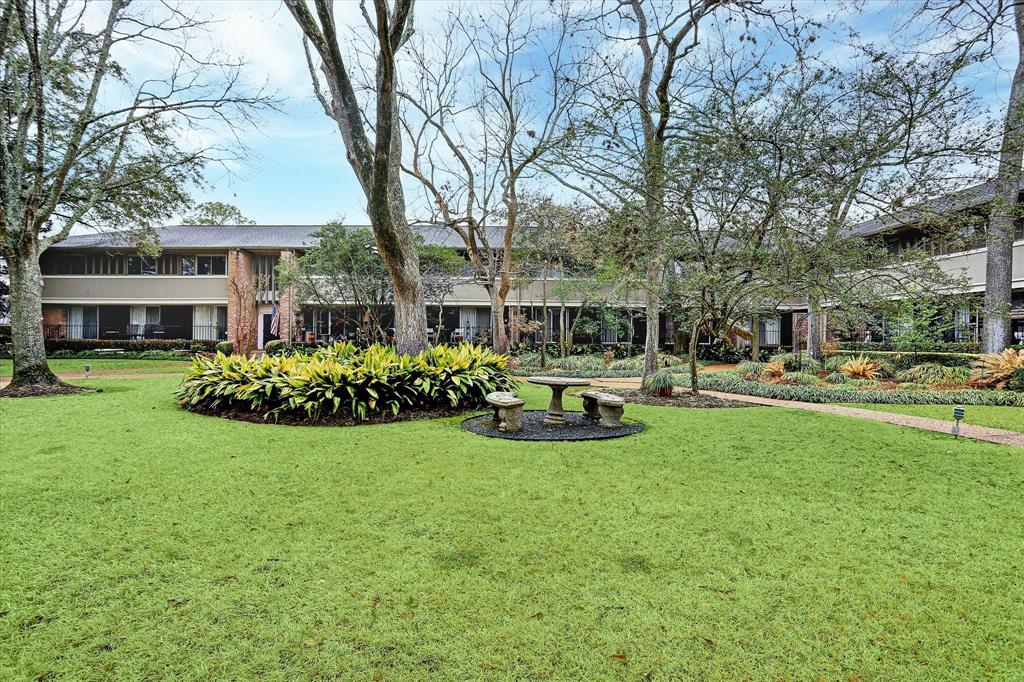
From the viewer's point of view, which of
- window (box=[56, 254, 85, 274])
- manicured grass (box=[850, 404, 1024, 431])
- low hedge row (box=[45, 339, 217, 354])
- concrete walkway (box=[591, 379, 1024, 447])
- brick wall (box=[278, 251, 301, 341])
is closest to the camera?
→ concrete walkway (box=[591, 379, 1024, 447])

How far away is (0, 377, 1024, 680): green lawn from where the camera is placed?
2.29 metres

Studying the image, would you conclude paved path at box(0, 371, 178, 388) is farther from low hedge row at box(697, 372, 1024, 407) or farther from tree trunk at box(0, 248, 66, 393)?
low hedge row at box(697, 372, 1024, 407)

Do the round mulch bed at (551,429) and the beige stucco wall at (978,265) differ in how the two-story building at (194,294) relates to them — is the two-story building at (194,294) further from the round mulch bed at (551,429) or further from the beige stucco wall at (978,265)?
the round mulch bed at (551,429)

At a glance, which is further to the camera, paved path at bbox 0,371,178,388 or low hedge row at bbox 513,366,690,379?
low hedge row at bbox 513,366,690,379

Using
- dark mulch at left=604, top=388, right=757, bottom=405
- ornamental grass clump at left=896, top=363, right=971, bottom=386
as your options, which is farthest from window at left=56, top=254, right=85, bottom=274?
ornamental grass clump at left=896, top=363, right=971, bottom=386

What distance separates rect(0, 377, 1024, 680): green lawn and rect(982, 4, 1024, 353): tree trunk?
208 inches

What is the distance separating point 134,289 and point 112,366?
24.1 feet

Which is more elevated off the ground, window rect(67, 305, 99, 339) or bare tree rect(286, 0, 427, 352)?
bare tree rect(286, 0, 427, 352)

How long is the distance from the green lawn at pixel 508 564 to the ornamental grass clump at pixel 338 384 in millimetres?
1852

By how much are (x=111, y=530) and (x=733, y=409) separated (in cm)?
874

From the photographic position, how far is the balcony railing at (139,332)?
24.3 meters

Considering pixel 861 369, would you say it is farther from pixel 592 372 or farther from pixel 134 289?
pixel 134 289

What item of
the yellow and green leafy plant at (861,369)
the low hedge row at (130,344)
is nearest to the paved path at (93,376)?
the low hedge row at (130,344)

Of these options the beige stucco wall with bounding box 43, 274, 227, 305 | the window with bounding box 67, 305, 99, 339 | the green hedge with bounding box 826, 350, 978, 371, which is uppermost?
the beige stucco wall with bounding box 43, 274, 227, 305
